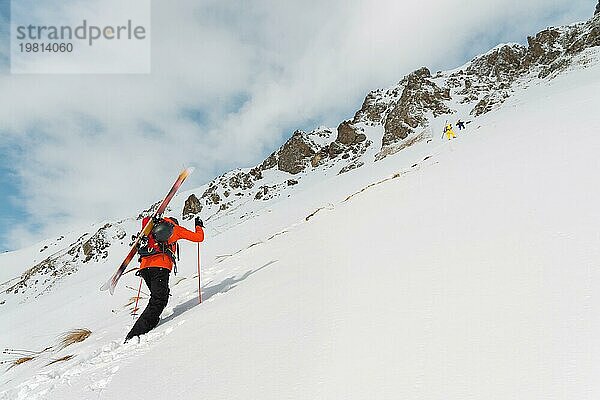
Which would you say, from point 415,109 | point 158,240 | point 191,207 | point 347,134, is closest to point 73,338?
point 158,240

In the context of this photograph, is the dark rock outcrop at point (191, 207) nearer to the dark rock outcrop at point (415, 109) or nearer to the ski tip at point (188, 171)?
the dark rock outcrop at point (415, 109)

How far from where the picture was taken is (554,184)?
4637 mm

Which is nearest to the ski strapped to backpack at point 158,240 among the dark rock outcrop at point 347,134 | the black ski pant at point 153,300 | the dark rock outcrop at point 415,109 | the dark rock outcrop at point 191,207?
the black ski pant at point 153,300

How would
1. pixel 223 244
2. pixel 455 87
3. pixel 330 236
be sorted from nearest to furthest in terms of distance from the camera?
pixel 330 236 → pixel 223 244 → pixel 455 87

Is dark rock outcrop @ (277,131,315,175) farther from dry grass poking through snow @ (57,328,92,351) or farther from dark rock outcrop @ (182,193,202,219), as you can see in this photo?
dry grass poking through snow @ (57,328,92,351)

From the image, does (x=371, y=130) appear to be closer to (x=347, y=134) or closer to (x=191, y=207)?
(x=347, y=134)

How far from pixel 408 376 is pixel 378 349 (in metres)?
0.33

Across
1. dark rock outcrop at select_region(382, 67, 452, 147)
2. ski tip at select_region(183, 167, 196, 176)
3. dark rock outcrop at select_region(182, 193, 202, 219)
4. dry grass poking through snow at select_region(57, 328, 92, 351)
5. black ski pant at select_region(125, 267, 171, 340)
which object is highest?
dark rock outcrop at select_region(382, 67, 452, 147)

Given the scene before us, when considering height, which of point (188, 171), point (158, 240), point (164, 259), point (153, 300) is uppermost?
point (188, 171)

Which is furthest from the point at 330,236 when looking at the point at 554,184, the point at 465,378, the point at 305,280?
the point at 465,378

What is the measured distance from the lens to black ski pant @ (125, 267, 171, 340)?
5.01 meters

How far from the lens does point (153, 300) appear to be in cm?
541

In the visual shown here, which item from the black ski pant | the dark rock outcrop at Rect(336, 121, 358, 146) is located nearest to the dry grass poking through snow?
the black ski pant

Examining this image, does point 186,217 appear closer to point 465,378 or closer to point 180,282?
point 180,282
